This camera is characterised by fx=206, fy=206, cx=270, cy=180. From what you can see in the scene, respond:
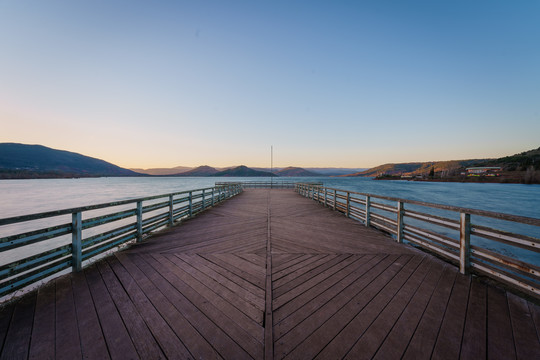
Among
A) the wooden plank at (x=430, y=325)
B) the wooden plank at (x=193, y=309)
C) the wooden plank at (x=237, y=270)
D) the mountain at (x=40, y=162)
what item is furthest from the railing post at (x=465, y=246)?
the mountain at (x=40, y=162)

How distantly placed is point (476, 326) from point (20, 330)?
15.1ft

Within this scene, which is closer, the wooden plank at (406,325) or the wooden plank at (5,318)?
the wooden plank at (406,325)

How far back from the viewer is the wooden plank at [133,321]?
1814mm

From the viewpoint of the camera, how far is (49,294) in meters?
2.63

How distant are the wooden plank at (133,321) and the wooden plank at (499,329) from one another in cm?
296

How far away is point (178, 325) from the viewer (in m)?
2.12

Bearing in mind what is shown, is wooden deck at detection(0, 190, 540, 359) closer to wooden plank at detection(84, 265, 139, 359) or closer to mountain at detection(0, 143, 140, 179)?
wooden plank at detection(84, 265, 139, 359)

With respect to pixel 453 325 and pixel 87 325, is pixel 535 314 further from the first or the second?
pixel 87 325

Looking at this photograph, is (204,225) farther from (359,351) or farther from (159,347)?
(359,351)

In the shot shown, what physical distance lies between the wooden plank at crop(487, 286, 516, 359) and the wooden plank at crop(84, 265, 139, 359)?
3.16 meters

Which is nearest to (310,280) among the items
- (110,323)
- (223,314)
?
(223,314)

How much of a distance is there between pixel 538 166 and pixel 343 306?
460 feet

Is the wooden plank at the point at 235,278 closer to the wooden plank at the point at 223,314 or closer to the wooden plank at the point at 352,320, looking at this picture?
the wooden plank at the point at 223,314

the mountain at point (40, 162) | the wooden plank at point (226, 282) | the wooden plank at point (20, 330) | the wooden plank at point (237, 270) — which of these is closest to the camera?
the wooden plank at point (20, 330)
